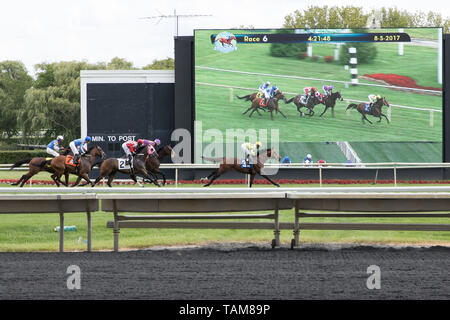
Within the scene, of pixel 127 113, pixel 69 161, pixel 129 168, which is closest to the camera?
pixel 129 168

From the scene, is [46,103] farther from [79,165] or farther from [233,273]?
[233,273]

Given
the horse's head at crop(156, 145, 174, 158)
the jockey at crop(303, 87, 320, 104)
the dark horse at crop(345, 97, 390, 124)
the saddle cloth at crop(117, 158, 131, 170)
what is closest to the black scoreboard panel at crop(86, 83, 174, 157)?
the jockey at crop(303, 87, 320, 104)

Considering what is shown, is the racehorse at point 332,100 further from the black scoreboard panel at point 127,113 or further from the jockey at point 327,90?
the black scoreboard panel at point 127,113

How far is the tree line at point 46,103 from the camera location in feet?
142

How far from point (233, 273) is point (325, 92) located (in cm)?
1827

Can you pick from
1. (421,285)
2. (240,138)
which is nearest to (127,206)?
(421,285)

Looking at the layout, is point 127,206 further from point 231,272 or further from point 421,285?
point 421,285

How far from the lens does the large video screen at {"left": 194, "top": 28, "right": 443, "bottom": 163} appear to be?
75.0ft

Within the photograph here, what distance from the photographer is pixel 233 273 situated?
537 centimetres

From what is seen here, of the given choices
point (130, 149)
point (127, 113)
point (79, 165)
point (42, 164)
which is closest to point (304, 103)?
point (127, 113)

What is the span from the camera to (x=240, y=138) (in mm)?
22797

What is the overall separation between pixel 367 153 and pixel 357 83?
2323 mm

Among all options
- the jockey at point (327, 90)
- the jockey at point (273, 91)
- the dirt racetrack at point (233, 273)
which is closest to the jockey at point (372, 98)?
the jockey at point (327, 90)

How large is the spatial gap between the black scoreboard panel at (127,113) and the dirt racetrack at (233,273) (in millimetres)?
16908
